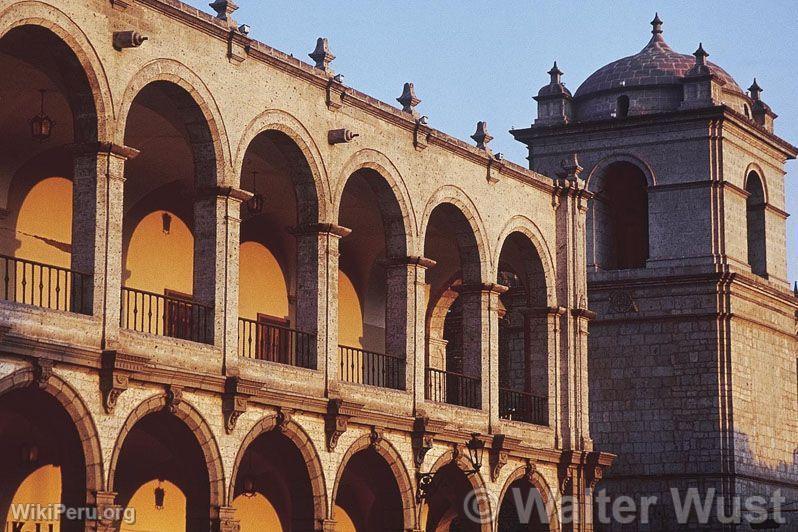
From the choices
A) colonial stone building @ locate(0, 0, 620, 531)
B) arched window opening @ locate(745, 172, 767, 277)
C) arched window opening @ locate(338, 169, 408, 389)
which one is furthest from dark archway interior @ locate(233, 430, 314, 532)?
arched window opening @ locate(745, 172, 767, 277)

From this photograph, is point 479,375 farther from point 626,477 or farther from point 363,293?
point 626,477

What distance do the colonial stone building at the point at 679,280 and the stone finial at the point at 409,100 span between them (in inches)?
460

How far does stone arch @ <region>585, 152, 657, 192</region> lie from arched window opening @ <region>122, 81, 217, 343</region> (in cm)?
1429

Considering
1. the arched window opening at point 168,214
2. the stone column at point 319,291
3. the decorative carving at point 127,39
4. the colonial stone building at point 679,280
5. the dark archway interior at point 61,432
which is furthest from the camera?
the colonial stone building at point 679,280

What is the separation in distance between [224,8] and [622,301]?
17982 mm

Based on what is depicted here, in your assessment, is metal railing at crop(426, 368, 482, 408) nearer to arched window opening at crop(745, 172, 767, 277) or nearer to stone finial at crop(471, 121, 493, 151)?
stone finial at crop(471, 121, 493, 151)

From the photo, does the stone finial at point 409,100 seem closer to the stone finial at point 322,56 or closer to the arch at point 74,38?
Result: the stone finial at point 322,56

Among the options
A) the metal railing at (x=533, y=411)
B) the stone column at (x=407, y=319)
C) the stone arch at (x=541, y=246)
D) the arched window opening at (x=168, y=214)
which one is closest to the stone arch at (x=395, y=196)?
the stone column at (x=407, y=319)

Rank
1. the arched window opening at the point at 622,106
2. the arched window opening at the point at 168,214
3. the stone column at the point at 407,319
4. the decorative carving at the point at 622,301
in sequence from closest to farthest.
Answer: the arched window opening at the point at 168,214 → the stone column at the point at 407,319 → the decorative carving at the point at 622,301 → the arched window opening at the point at 622,106

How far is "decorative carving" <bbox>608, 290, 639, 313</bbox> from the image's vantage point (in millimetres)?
42250

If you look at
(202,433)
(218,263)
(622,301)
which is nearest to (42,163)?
(218,263)

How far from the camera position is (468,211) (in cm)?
3341

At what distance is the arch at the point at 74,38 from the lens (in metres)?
22.6

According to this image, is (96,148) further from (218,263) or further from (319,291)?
(319,291)
